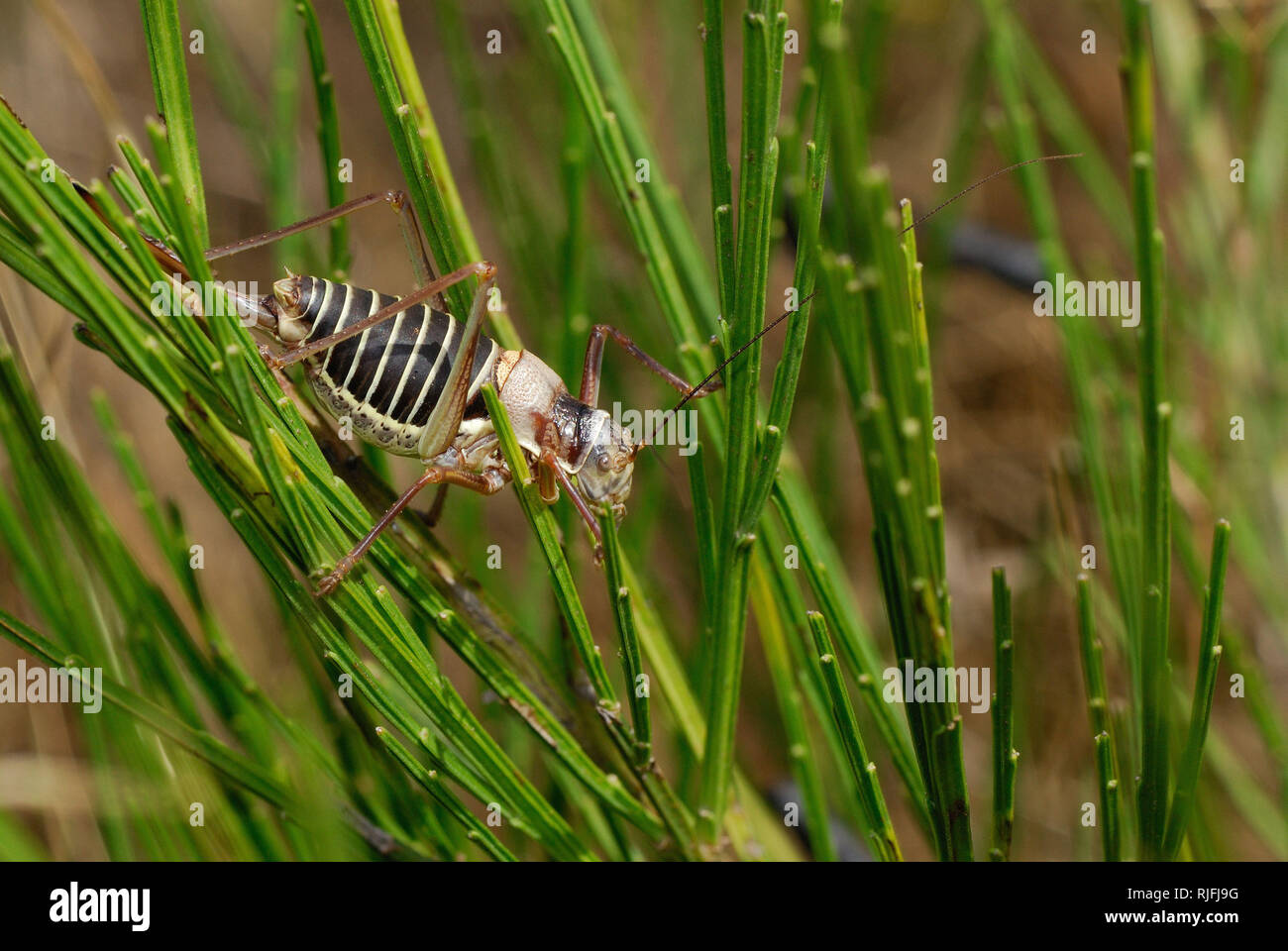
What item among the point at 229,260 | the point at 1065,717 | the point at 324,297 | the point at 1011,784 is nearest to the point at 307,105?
the point at 229,260

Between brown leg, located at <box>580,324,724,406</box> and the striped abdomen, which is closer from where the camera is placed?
the striped abdomen

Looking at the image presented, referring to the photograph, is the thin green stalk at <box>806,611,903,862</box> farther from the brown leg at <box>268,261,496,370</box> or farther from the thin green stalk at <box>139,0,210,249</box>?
the thin green stalk at <box>139,0,210,249</box>

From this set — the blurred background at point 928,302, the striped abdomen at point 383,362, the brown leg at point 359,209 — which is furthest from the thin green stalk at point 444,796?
the brown leg at point 359,209

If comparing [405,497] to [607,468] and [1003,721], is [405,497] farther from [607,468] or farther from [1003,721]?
[1003,721]

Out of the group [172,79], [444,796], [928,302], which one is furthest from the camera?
[928,302]


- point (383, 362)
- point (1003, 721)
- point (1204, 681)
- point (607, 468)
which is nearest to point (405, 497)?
point (383, 362)

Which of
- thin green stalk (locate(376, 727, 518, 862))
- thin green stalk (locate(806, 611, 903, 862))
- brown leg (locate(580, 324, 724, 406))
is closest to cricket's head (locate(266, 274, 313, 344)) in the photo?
brown leg (locate(580, 324, 724, 406))
